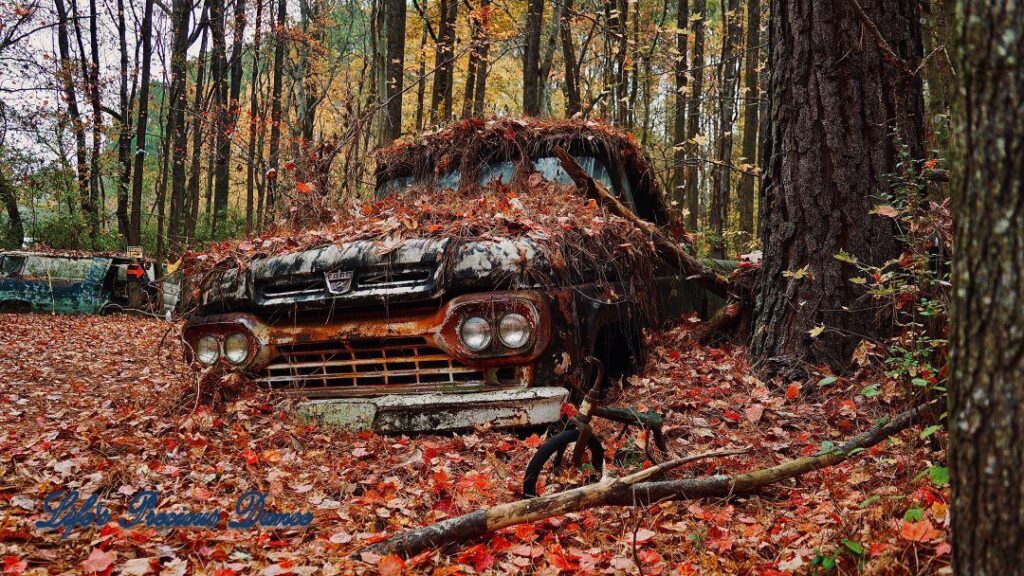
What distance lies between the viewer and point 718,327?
466 cm

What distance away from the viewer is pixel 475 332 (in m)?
3.25

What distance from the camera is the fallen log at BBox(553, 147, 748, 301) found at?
14.5ft

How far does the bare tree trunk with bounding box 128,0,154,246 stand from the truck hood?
17634 mm

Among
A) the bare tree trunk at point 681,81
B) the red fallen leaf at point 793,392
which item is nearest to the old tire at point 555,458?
the red fallen leaf at point 793,392

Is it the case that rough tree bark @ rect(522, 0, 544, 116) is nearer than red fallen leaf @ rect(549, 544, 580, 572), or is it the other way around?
red fallen leaf @ rect(549, 544, 580, 572)

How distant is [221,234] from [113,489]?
19.5 meters

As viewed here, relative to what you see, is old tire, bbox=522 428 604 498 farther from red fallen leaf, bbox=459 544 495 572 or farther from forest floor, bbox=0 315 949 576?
red fallen leaf, bbox=459 544 495 572

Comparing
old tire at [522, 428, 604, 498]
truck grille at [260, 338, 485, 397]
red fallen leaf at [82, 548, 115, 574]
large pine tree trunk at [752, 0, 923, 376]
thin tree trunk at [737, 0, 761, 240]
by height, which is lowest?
red fallen leaf at [82, 548, 115, 574]

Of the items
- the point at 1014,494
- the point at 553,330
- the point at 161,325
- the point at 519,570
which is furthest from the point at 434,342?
the point at 161,325

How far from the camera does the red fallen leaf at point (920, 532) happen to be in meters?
1.86

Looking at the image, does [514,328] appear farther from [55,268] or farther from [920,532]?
[55,268]

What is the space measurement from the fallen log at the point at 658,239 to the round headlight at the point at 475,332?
1513 millimetres

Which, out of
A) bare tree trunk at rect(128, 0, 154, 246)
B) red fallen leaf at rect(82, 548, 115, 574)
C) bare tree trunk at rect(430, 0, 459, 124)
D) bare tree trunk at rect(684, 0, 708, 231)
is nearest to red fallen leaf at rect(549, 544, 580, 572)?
red fallen leaf at rect(82, 548, 115, 574)

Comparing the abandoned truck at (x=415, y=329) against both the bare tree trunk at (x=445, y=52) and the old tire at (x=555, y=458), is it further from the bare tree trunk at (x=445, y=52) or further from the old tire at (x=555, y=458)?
the bare tree trunk at (x=445, y=52)
